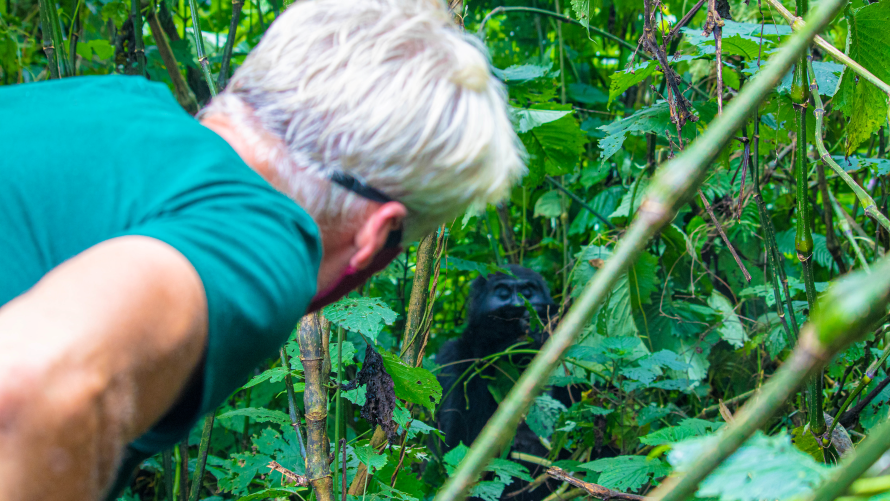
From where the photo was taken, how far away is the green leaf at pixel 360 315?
3.41ft

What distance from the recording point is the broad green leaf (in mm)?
343

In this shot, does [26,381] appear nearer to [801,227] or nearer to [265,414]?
[265,414]

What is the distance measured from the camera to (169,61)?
73.5 inches

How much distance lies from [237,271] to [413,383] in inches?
29.5

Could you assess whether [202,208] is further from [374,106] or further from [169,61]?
[169,61]

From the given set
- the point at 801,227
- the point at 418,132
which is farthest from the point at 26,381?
the point at 801,227

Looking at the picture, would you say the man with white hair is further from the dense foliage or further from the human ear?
the dense foliage

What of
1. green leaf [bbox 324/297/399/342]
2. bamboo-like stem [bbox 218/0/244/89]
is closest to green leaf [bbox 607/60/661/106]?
green leaf [bbox 324/297/399/342]

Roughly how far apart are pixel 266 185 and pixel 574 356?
1417 mm

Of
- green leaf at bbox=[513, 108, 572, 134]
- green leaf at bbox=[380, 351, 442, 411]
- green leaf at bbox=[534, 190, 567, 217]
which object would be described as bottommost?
green leaf at bbox=[534, 190, 567, 217]

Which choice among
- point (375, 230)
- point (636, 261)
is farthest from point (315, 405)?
point (636, 261)

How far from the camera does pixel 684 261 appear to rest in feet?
7.42

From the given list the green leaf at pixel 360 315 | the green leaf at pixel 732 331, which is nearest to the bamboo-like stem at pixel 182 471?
the green leaf at pixel 360 315

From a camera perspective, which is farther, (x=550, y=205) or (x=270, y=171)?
(x=550, y=205)
